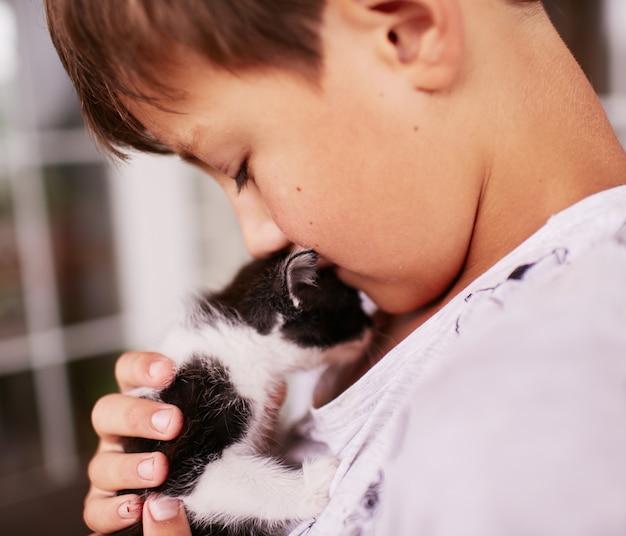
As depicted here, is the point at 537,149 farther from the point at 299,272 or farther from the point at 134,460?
the point at 134,460

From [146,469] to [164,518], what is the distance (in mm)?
71

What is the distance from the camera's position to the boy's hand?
89 centimetres

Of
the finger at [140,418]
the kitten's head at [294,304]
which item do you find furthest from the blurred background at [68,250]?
the finger at [140,418]

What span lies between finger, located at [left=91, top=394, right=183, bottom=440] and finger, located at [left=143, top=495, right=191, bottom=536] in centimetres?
9

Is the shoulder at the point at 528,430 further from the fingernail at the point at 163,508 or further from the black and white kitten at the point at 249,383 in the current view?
the fingernail at the point at 163,508

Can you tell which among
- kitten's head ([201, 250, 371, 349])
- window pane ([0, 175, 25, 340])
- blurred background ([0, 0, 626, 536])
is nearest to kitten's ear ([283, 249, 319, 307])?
kitten's head ([201, 250, 371, 349])

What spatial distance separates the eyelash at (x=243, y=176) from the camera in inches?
30.5

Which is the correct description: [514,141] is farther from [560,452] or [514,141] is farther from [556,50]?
[560,452]

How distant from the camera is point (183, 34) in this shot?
0.64 metres

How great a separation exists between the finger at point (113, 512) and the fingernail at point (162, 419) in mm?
107

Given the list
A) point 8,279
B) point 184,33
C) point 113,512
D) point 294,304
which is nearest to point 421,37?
point 184,33

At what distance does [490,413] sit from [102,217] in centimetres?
262

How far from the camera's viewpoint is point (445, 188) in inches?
27.3

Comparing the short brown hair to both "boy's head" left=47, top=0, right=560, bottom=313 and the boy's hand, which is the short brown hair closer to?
"boy's head" left=47, top=0, right=560, bottom=313
